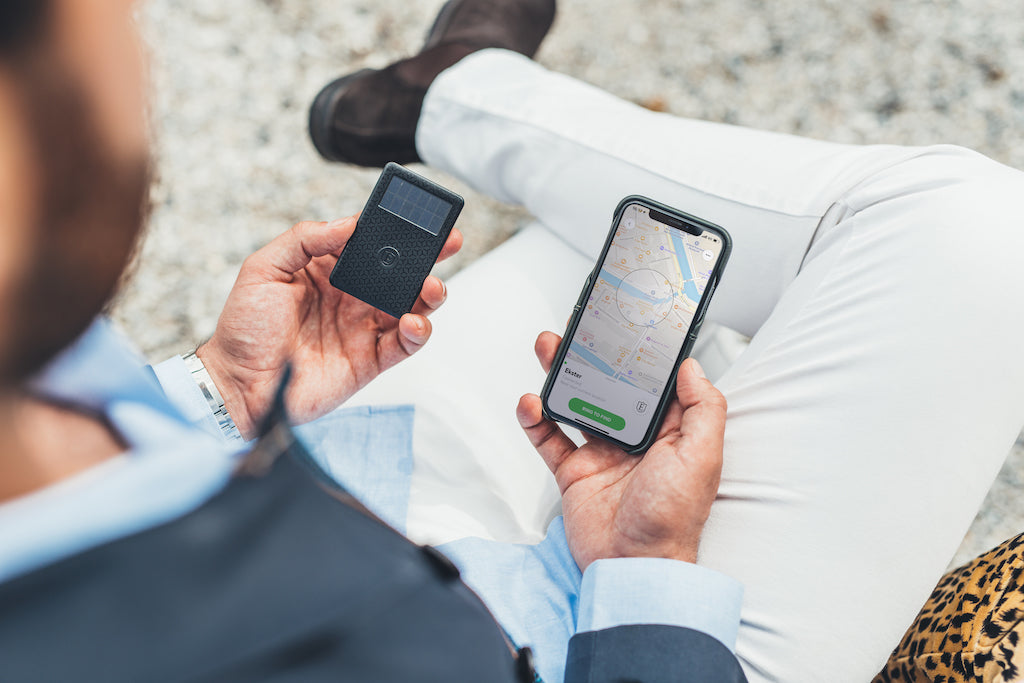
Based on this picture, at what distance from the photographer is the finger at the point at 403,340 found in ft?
1.96

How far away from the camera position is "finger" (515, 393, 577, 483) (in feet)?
2.00

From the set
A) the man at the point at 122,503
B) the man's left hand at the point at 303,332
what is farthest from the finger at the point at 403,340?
the man at the point at 122,503

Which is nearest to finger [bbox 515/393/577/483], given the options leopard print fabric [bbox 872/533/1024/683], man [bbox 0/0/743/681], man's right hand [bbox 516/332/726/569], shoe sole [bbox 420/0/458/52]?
man's right hand [bbox 516/332/726/569]

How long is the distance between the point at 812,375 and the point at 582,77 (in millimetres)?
720

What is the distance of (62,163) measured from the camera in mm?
224

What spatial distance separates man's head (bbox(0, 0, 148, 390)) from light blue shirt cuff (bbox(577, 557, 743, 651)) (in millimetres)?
415

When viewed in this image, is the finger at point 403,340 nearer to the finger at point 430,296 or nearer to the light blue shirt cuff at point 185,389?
the finger at point 430,296

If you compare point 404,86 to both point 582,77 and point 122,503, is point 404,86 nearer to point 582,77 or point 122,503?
point 582,77

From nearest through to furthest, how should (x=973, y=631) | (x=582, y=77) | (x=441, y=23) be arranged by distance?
(x=973, y=631)
(x=441, y=23)
(x=582, y=77)

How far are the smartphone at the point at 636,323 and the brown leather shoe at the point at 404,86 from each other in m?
0.39

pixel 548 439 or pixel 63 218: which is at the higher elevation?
pixel 63 218

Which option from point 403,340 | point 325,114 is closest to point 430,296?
point 403,340

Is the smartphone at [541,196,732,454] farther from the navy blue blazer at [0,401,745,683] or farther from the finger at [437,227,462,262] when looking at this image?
the navy blue blazer at [0,401,745,683]

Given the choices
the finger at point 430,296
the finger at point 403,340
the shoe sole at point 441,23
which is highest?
the shoe sole at point 441,23
